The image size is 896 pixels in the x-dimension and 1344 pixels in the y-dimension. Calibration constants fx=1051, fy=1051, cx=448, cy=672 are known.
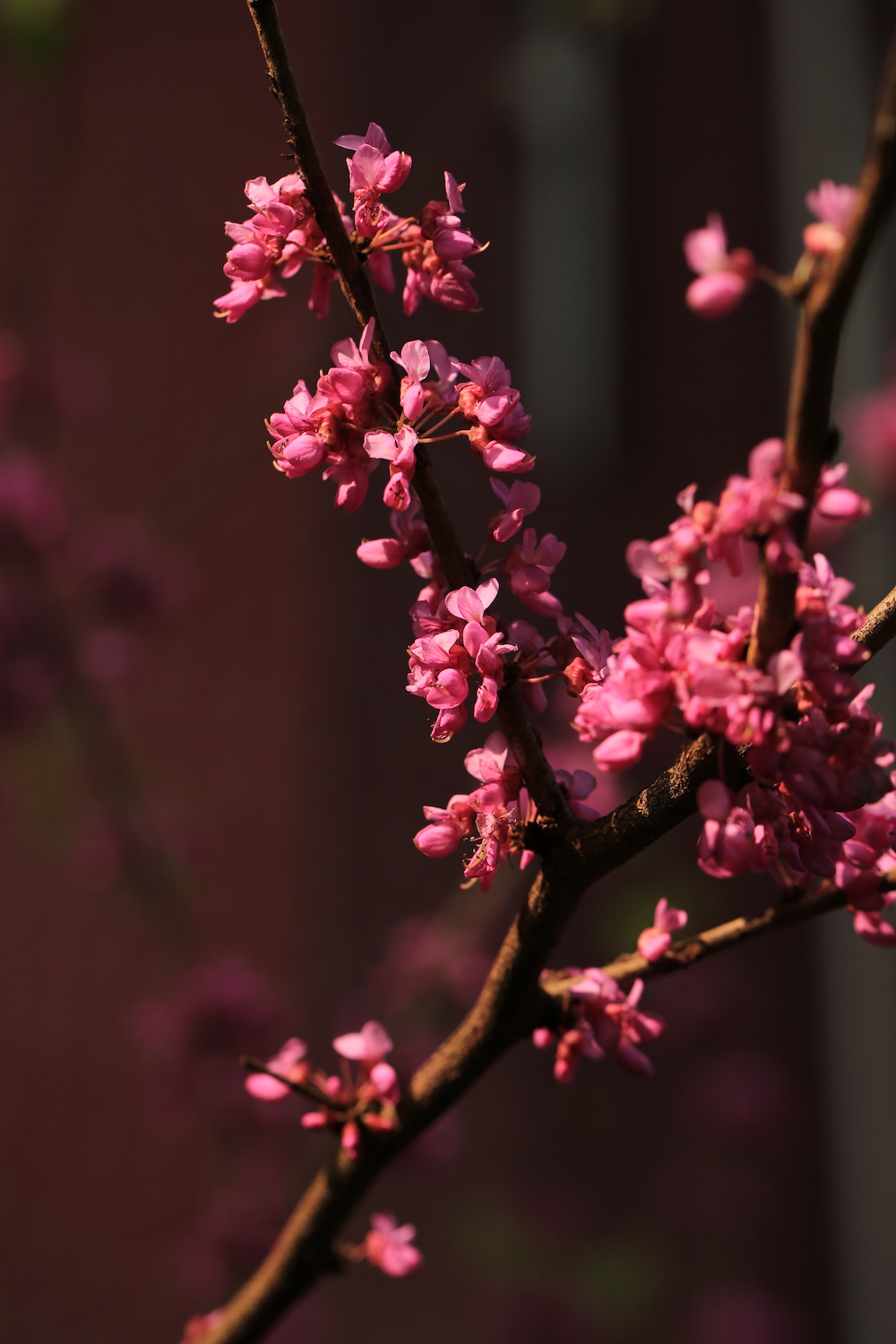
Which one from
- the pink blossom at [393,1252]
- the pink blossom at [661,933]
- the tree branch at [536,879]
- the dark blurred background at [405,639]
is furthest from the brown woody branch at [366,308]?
the dark blurred background at [405,639]

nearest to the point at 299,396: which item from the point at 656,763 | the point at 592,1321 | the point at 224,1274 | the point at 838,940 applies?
the point at 224,1274

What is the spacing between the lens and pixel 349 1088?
678mm

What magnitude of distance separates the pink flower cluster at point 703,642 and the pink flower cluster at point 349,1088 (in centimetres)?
29

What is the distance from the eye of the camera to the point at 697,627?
482mm

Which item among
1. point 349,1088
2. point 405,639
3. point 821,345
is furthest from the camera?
point 405,639

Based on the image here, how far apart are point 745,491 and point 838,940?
289cm

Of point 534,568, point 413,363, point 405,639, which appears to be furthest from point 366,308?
point 405,639

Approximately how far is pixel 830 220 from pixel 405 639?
112 inches

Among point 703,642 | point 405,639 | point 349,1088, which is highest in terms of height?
point 703,642

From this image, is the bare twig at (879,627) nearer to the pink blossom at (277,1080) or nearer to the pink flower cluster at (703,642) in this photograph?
→ the pink flower cluster at (703,642)

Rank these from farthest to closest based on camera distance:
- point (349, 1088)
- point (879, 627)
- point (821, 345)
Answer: point (349, 1088) → point (879, 627) → point (821, 345)

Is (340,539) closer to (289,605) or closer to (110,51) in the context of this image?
(289,605)

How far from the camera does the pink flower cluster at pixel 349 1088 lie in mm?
643

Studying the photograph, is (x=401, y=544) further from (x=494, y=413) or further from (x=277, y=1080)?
(x=277, y=1080)
